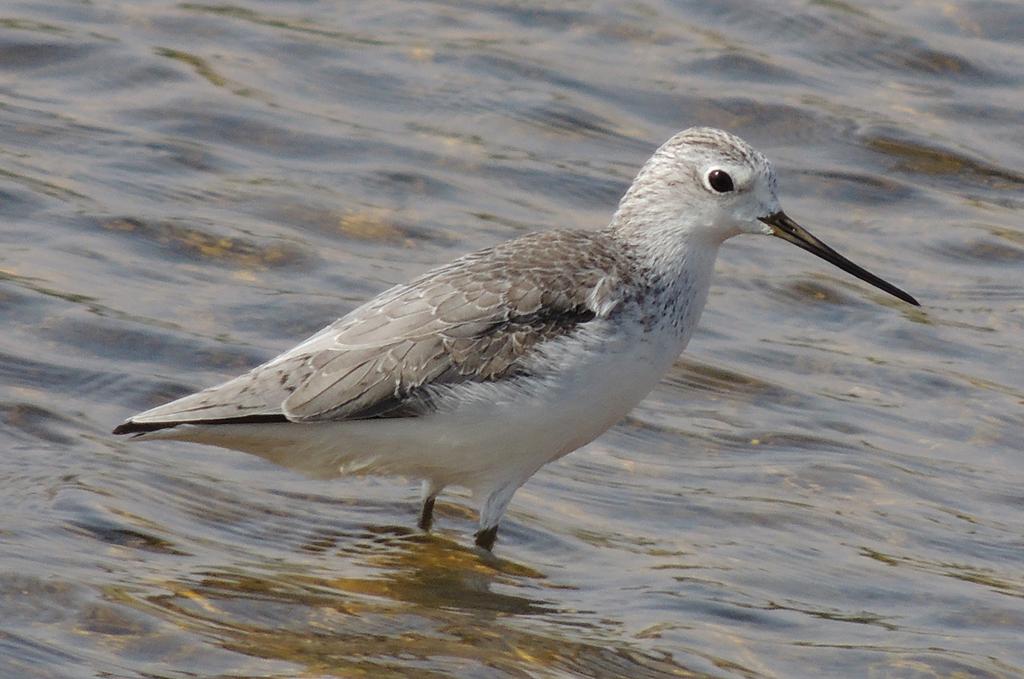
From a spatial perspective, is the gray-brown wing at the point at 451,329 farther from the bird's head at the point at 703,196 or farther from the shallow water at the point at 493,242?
the shallow water at the point at 493,242

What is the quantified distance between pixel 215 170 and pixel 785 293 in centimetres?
369

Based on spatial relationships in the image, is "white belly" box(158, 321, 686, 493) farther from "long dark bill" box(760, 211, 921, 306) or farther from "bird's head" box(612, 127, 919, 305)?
"long dark bill" box(760, 211, 921, 306)

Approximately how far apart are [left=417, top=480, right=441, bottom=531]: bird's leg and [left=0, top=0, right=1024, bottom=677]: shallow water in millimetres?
92

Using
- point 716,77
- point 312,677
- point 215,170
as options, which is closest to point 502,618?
point 312,677

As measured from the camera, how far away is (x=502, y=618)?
298 inches

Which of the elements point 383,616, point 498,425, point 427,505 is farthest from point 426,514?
point 383,616

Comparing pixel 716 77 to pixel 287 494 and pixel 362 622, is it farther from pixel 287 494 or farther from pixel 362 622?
pixel 362 622

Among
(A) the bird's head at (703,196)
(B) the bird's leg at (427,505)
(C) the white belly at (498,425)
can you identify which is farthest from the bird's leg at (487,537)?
(A) the bird's head at (703,196)

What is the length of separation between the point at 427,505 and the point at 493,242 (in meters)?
3.10

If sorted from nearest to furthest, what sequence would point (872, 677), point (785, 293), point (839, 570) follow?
1. point (872, 677)
2. point (839, 570)
3. point (785, 293)

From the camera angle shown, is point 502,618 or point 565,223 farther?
point 565,223

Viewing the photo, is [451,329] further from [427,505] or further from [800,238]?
[800,238]

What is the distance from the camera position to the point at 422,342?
25.7 feet

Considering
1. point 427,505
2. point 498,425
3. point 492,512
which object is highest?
point 498,425
